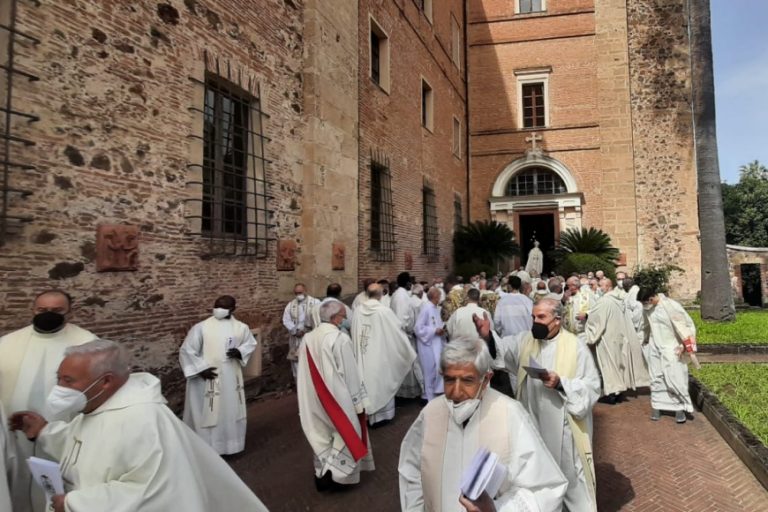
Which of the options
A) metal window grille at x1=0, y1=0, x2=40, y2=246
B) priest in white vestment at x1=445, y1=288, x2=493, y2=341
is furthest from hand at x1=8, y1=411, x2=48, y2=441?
priest in white vestment at x1=445, y1=288, x2=493, y2=341

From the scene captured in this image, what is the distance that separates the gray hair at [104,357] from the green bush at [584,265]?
1633 cm

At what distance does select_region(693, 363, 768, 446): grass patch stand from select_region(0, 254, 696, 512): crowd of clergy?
27.2 inches

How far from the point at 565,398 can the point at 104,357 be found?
265cm

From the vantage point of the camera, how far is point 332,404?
4.53 metres

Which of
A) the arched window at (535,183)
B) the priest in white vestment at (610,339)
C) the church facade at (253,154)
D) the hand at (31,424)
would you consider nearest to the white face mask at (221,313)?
the church facade at (253,154)

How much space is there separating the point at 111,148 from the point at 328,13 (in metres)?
5.85

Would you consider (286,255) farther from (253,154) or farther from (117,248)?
(117,248)

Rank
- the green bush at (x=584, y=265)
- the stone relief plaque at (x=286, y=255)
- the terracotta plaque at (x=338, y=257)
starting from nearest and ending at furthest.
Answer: the stone relief plaque at (x=286, y=255) → the terracotta plaque at (x=338, y=257) → the green bush at (x=584, y=265)

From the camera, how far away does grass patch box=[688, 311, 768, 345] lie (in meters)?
Result: 10.5

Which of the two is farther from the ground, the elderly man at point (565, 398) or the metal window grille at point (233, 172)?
the metal window grille at point (233, 172)

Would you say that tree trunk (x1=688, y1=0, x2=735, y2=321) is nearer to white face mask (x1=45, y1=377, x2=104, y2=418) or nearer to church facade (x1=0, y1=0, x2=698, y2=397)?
church facade (x1=0, y1=0, x2=698, y2=397)

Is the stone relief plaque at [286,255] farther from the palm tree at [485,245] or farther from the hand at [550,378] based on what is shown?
the palm tree at [485,245]

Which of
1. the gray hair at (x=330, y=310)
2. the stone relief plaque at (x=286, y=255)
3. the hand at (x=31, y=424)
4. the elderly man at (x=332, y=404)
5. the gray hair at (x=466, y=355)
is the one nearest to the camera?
the gray hair at (x=466, y=355)

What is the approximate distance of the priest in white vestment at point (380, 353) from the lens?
258 inches
